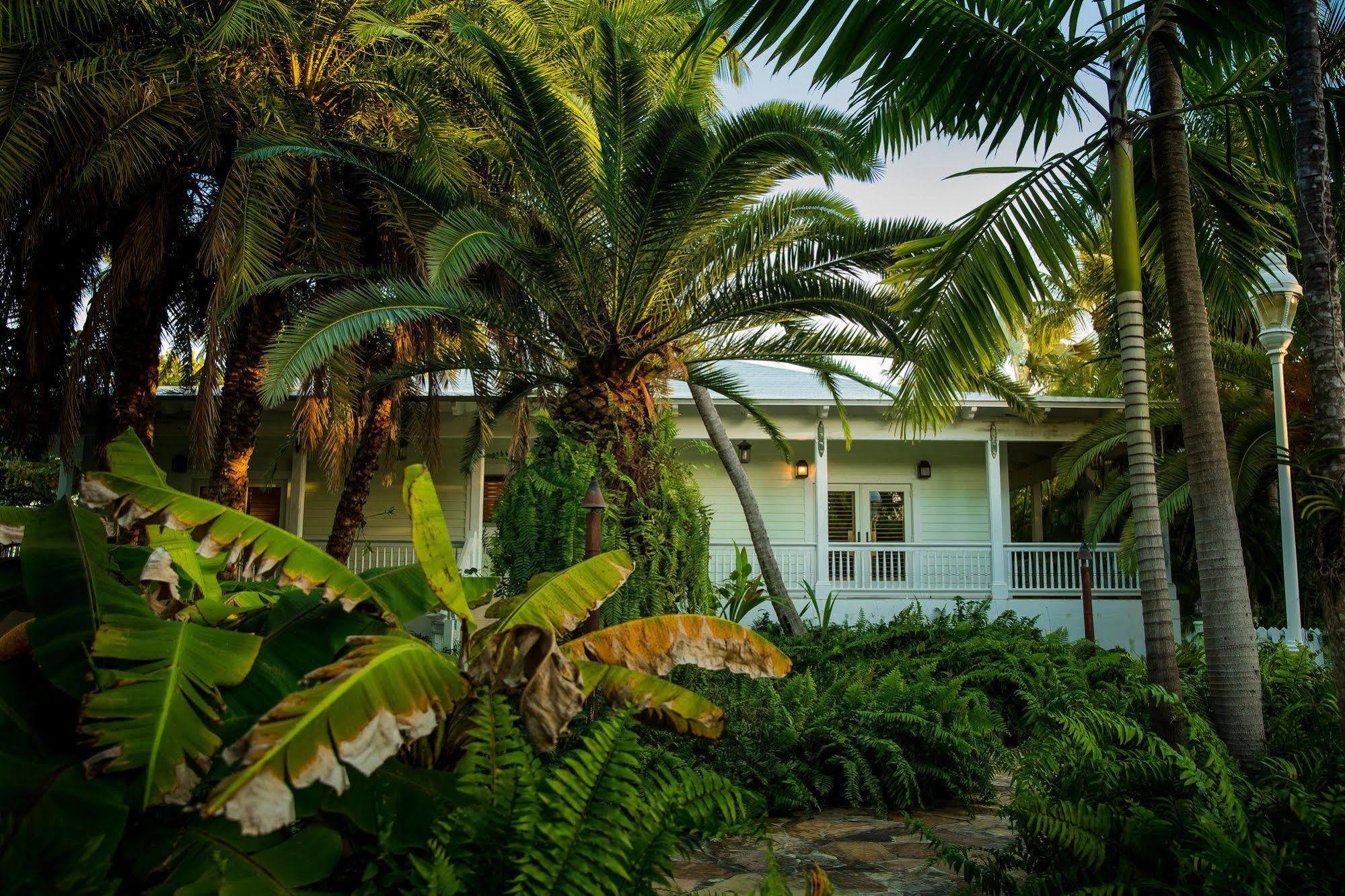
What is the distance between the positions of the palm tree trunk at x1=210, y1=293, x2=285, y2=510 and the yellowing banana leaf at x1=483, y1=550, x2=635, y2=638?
8876 mm

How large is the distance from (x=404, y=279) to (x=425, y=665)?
7.93 m

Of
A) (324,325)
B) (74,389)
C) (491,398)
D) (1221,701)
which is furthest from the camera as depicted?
(491,398)

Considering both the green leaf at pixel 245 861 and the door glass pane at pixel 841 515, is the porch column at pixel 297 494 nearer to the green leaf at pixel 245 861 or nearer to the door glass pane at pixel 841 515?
the door glass pane at pixel 841 515

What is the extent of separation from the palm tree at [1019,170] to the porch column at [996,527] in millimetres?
9984

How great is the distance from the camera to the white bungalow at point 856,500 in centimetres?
1612

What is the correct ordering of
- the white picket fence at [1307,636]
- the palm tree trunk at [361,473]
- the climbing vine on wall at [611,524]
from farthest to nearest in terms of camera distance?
the palm tree trunk at [361,473]
the white picket fence at [1307,636]
the climbing vine on wall at [611,524]

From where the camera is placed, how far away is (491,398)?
46.5 ft

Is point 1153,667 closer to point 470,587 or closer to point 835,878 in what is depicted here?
point 835,878

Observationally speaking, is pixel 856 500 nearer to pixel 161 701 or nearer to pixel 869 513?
pixel 869 513

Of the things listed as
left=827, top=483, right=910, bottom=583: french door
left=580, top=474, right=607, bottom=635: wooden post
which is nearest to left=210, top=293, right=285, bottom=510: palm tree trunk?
left=580, top=474, right=607, bottom=635: wooden post

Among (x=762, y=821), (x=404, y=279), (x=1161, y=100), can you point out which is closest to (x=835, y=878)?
(x=762, y=821)

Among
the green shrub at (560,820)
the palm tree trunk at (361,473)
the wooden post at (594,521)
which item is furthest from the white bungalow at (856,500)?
the green shrub at (560,820)

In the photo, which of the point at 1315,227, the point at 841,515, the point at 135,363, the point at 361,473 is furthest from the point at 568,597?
the point at 841,515

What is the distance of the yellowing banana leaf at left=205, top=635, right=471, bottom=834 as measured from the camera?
7.57ft
